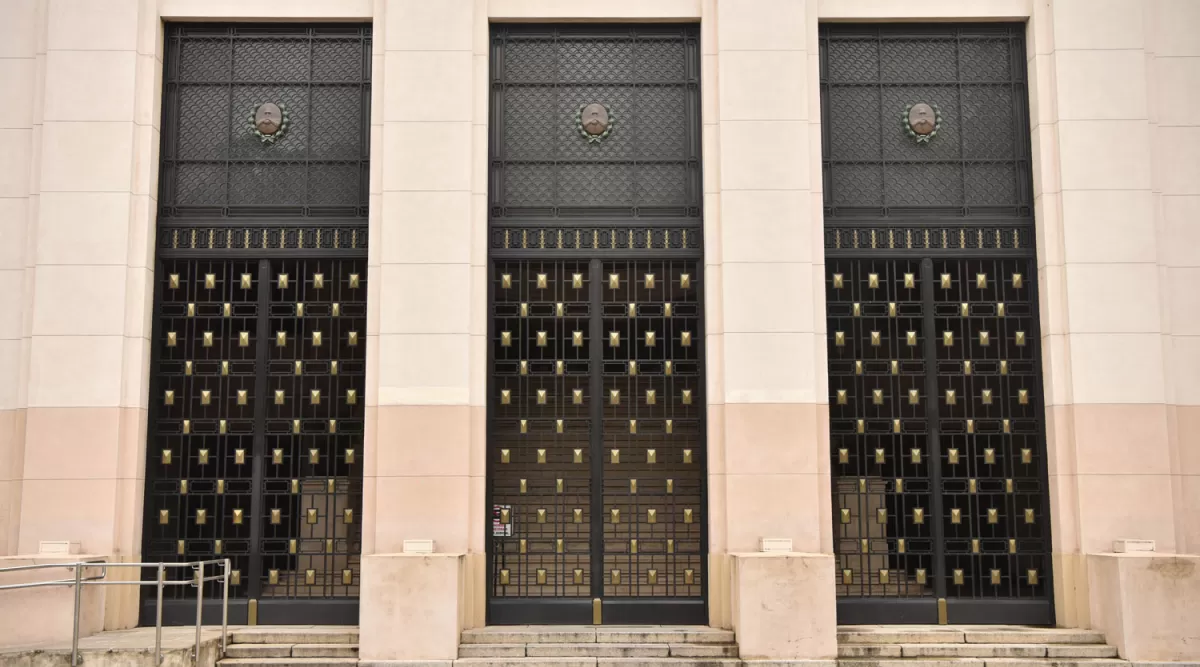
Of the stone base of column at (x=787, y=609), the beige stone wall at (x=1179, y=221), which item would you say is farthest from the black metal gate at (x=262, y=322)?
the beige stone wall at (x=1179, y=221)

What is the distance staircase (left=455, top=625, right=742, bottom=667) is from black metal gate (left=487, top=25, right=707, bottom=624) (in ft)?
2.11

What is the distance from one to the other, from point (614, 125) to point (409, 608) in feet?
21.9

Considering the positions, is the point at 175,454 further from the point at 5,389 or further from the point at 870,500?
the point at 870,500

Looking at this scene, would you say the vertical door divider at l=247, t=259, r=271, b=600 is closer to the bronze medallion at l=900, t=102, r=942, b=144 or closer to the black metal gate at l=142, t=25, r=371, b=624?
the black metal gate at l=142, t=25, r=371, b=624

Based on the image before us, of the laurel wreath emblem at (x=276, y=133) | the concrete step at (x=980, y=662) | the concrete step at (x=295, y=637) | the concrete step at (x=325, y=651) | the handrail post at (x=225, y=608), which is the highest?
the laurel wreath emblem at (x=276, y=133)

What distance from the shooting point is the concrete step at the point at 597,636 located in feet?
42.4

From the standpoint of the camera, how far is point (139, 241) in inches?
550

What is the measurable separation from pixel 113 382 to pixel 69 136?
320 centimetres

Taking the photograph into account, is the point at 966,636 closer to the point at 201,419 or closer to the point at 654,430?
the point at 654,430

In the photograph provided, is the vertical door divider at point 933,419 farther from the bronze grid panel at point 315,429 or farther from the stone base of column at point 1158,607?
the bronze grid panel at point 315,429

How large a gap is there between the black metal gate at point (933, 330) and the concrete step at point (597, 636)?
1955 mm

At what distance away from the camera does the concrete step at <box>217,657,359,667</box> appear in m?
12.5

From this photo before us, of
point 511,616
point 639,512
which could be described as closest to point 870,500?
point 639,512

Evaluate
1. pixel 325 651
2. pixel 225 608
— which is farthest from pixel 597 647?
pixel 225 608
